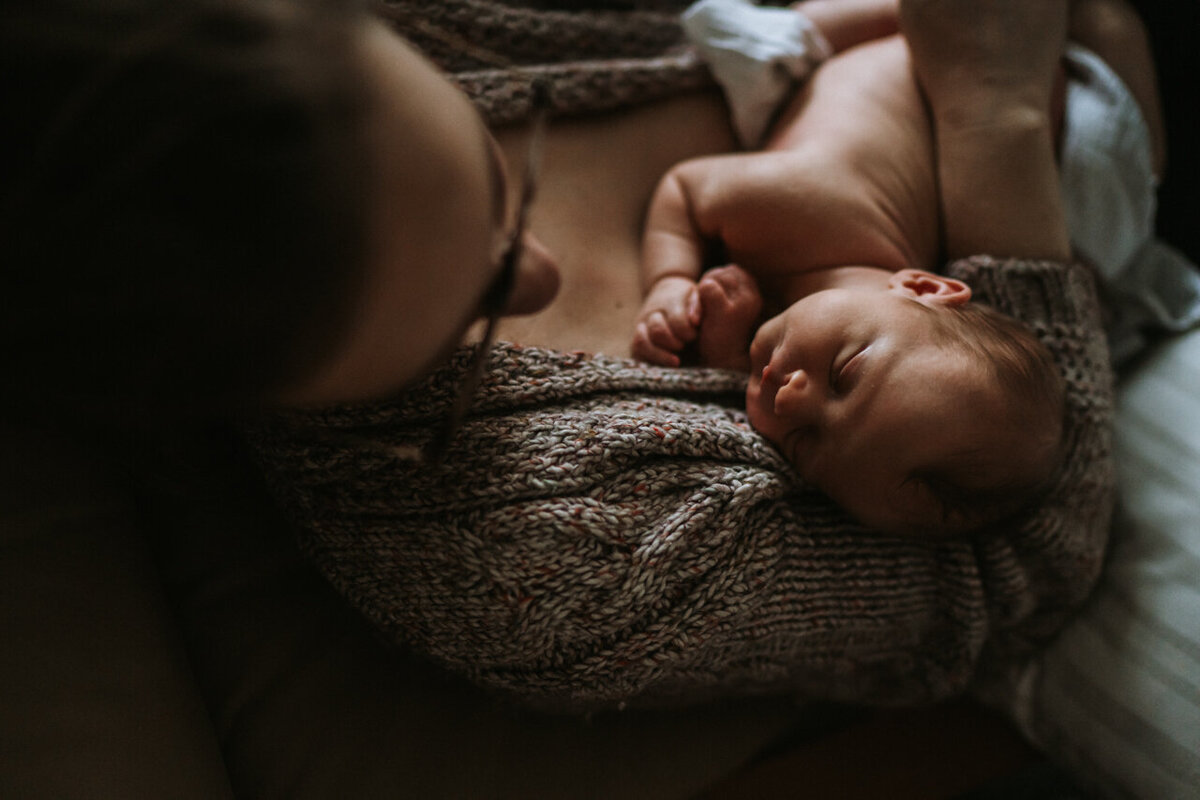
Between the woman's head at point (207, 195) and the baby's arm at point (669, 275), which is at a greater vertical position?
the woman's head at point (207, 195)

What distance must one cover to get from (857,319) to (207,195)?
581 millimetres

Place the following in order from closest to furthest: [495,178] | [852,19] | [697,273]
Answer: [495,178], [697,273], [852,19]

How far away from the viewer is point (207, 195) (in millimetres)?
403

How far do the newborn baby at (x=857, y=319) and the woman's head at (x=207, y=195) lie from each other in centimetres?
43

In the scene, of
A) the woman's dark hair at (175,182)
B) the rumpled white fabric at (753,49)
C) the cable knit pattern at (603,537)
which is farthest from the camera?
the rumpled white fabric at (753,49)

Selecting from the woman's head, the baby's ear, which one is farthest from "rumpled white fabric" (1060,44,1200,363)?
the woman's head

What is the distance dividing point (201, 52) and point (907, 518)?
0.71 m

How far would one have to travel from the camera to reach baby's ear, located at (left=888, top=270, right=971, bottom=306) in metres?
0.80

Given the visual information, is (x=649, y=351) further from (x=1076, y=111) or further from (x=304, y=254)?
(x=1076, y=111)

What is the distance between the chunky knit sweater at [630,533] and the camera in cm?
71

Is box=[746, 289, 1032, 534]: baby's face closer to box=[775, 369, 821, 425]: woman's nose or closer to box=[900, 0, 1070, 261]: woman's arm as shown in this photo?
box=[775, 369, 821, 425]: woman's nose

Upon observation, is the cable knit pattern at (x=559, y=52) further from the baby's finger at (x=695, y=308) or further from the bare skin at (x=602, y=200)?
the baby's finger at (x=695, y=308)

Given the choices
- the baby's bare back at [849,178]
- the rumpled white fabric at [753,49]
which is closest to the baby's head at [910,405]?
the baby's bare back at [849,178]

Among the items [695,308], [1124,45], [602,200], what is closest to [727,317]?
[695,308]
